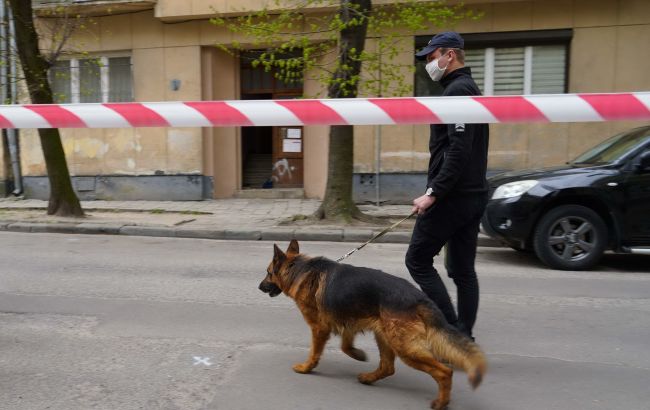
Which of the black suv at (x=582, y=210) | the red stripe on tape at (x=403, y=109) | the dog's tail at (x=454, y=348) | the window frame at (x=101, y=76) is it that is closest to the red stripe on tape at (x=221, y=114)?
the red stripe on tape at (x=403, y=109)

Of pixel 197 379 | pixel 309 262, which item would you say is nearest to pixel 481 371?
pixel 309 262

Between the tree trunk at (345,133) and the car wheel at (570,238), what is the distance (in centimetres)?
394

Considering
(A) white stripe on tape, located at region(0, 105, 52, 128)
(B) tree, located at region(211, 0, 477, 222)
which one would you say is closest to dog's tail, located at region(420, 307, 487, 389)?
(A) white stripe on tape, located at region(0, 105, 52, 128)

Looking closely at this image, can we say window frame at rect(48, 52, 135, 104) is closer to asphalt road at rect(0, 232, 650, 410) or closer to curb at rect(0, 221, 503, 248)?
curb at rect(0, 221, 503, 248)

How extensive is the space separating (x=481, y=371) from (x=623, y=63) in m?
12.0

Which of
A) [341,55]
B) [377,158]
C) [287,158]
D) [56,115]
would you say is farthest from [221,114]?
[287,158]

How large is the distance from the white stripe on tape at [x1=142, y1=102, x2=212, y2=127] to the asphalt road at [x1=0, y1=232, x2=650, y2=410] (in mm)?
1751

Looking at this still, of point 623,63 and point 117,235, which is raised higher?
point 623,63

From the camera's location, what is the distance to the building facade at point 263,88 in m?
12.7

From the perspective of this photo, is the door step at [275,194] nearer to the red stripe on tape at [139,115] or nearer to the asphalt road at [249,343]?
the asphalt road at [249,343]

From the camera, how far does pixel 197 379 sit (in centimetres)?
370

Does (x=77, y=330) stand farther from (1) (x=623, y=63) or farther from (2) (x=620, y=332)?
(1) (x=623, y=63)

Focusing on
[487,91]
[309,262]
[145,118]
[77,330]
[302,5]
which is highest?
[302,5]

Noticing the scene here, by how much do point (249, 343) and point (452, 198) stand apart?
1.96 m
